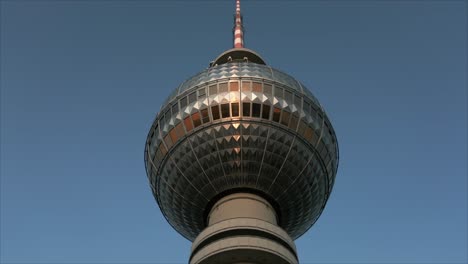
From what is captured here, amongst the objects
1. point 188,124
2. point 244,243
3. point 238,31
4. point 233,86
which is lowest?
point 244,243

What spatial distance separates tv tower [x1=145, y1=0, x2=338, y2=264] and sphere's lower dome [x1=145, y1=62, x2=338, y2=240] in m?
0.07

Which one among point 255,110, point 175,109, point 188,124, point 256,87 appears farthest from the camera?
point 175,109

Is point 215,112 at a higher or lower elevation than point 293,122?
higher

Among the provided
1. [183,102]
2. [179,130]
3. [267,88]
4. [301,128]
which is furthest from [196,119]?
[301,128]

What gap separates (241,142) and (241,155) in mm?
901

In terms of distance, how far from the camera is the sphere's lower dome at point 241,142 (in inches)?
1430

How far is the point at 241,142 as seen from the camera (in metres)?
36.1

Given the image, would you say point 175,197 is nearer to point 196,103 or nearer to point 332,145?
point 196,103

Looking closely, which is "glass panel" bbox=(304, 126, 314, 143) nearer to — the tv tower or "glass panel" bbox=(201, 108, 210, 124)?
the tv tower

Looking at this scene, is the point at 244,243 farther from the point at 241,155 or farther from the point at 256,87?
the point at 256,87

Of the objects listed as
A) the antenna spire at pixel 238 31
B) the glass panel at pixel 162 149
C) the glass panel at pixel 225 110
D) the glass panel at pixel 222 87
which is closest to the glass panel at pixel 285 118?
the glass panel at pixel 225 110

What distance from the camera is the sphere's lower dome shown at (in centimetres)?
3631

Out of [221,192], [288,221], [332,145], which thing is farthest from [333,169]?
[221,192]

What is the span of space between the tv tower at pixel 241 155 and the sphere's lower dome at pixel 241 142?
0.23ft
